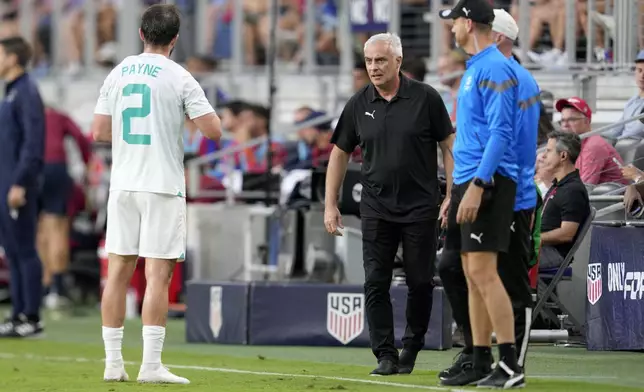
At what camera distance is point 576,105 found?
11977mm

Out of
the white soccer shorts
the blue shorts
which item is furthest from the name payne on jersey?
the blue shorts

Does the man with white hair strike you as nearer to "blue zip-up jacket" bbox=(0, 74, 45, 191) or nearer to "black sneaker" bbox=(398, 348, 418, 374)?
"black sneaker" bbox=(398, 348, 418, 374)

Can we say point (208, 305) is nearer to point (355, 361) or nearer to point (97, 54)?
point (355, 361)

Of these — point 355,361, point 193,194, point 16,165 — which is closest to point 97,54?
point 193,194

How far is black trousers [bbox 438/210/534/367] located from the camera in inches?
323

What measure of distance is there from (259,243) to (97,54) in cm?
889

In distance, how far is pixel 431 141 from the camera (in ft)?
31.5

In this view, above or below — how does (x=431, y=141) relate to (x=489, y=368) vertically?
above

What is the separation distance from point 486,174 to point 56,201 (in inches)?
429

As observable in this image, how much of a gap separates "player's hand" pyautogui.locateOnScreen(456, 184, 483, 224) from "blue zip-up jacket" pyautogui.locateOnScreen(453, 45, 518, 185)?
7 centimetres

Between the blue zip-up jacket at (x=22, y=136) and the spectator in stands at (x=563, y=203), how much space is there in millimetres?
4836

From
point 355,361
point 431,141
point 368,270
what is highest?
point 431,141

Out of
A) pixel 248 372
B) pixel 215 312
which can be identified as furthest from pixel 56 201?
pixel 248 372

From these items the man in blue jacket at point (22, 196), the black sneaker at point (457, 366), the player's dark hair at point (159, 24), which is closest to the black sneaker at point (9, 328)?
the man in blue jacket at point (22, 196)
